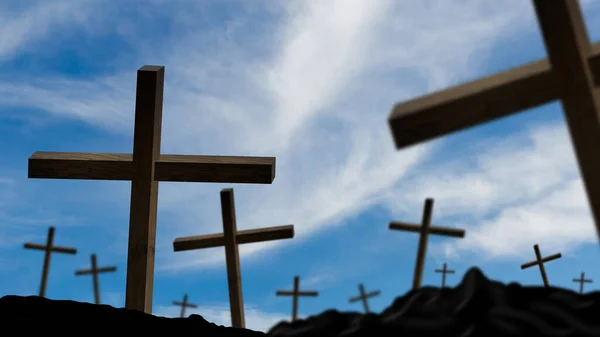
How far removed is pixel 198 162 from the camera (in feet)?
13.0

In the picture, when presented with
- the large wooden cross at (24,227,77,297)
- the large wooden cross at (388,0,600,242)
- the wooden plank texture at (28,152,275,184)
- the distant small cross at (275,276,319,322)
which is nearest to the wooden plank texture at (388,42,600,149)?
the large wooden cross at (388,0,600,242)

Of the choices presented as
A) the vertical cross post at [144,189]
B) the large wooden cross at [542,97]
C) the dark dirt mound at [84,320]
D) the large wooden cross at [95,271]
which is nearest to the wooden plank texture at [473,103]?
the large wooden cross at [542,97]

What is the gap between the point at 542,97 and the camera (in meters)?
1.52

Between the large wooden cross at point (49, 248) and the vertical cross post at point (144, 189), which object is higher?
the large wooden cross at point (49, 248)

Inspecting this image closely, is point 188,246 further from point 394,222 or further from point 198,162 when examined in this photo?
point 394,222

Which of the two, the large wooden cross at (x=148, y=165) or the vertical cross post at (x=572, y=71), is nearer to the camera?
the vertical cross post at (x=572, y=71)

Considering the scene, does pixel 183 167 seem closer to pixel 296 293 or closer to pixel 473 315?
pixel 473 315

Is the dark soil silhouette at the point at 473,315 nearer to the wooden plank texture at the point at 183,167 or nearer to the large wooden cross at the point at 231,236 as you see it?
the wooden plank texture at the point at 183,167

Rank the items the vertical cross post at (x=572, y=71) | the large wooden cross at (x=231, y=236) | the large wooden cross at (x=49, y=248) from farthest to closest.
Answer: the large wooden cross at (x=49, y=248), the large wooden cross at (x=231, y=236), the vertical cross post at (x=572, y=71)

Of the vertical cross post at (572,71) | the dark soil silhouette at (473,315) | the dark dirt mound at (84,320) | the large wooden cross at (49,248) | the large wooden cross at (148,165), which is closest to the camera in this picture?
the dark soil silhouette at (473,315)

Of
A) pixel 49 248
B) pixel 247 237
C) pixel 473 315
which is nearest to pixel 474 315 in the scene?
pixel 473 315

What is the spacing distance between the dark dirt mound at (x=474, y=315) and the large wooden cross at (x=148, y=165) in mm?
2679

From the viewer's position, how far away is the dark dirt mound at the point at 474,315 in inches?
44.2

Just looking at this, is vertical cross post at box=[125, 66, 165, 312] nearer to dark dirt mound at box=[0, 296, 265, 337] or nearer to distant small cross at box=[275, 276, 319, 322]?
dark dirt mound at box=[0, 296, 265, 337]
